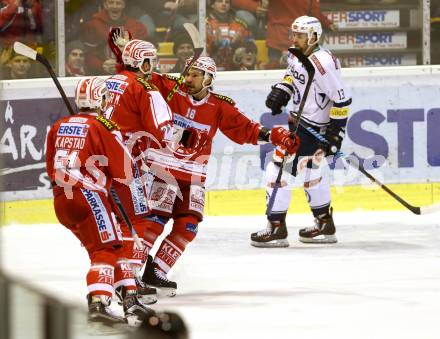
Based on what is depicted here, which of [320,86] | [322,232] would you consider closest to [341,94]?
[320,86]

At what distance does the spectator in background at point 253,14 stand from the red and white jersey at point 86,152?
3692mm

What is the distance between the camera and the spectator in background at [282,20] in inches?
328

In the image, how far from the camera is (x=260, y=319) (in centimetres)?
512

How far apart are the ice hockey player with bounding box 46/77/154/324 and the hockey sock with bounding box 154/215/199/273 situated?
889 millimetres

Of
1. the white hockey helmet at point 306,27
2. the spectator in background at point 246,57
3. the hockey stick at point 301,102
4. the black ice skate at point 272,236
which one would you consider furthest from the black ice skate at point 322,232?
the spectator in background at point 246,57

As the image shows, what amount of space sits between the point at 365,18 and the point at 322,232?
6.22 ft

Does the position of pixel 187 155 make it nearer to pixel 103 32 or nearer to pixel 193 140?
pixel 193 140

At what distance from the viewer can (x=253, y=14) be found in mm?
8359

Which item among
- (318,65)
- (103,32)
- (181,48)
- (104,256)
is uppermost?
(103,32)

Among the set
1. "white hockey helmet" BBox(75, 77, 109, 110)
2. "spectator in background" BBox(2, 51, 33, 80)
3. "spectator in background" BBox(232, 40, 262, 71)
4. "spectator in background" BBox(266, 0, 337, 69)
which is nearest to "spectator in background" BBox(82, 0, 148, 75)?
"spectator in background" BBox(2, 51, 33, 80)

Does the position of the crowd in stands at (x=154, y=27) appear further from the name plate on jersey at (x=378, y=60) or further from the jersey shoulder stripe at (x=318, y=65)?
the jersey shoulder stripe at (x=318, y=65)

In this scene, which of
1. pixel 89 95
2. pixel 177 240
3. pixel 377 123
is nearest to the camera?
pixel 89 95

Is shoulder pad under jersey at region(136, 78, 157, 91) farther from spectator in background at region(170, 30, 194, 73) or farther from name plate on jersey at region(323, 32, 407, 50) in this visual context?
name plate on jersey at region(323, 32, 407, 50)

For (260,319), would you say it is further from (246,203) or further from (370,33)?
(370,33)
